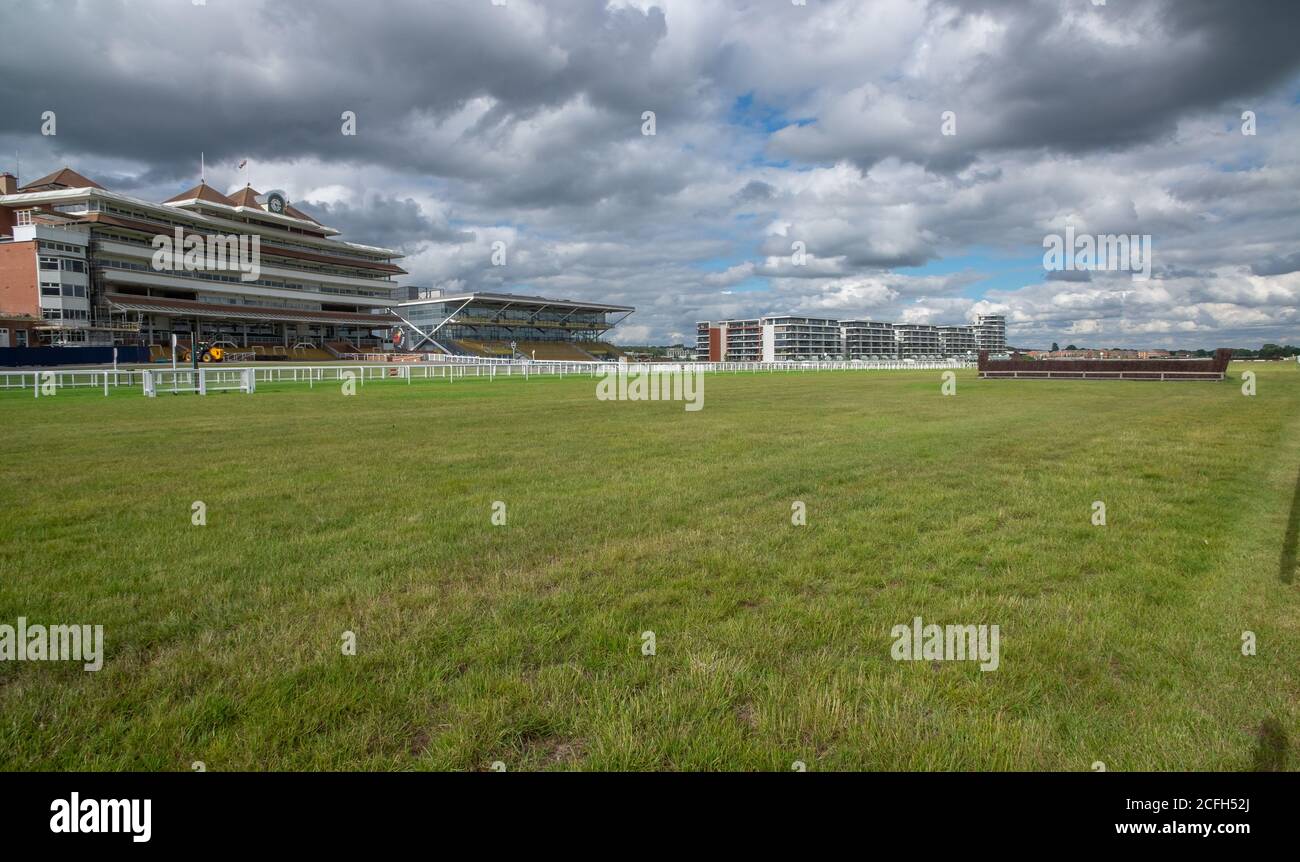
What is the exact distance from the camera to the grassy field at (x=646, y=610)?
3.33 metres

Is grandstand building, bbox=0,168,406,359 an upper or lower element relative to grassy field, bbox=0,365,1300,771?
upper

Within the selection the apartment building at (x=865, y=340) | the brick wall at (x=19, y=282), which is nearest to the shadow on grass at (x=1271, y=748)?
the brick wall at (x=19, y=282)

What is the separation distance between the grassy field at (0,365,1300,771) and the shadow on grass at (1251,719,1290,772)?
0.01m

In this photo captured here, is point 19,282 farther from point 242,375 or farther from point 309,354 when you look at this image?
point 242,375

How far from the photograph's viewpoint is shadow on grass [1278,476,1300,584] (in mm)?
5988

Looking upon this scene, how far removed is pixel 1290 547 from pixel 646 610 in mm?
6772

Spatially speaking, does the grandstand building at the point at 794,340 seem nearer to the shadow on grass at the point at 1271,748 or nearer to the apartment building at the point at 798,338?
the apartment building at the point at 798,338

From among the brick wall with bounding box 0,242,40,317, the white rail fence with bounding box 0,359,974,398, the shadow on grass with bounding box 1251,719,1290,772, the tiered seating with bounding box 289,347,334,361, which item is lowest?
the shadow on grass with bounding box 1251,719,1290,772

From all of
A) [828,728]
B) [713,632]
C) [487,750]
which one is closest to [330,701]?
[487,750]

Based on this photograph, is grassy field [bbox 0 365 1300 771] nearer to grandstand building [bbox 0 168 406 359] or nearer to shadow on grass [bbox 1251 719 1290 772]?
shadow on grass [bbox 1251 719 1290 772]

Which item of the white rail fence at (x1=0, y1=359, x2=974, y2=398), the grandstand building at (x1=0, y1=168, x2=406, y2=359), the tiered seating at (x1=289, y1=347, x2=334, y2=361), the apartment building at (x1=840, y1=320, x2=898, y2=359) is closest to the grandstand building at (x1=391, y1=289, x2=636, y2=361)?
the grandstand building at (x1=0, y1=168, x2=406, y2=359)

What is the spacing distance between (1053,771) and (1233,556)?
4992 millimetres
